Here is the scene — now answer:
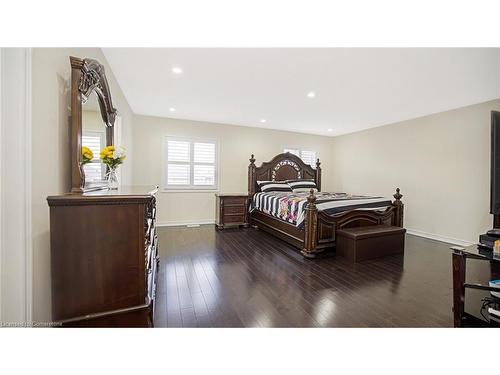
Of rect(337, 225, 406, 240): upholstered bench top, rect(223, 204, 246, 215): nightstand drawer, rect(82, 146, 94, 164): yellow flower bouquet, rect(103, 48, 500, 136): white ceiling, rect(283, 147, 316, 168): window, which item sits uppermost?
rect(103, 48, 500, 136): white ceiling

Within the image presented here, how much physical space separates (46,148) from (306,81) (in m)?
2.82

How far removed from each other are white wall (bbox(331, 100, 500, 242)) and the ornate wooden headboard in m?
1.51

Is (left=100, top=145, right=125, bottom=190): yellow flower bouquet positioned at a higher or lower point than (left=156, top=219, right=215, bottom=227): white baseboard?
higher

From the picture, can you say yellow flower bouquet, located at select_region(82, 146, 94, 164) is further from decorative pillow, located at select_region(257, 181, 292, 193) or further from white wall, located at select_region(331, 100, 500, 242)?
white wall, located at select_region(331, 100, 500, 242)

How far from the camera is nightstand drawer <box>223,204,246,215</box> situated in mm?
4633

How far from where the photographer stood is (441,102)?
3.55 m

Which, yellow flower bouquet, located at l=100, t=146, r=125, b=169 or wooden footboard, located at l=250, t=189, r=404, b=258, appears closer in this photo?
yellow flower bouquet, located at l=100, t=146, r=125, b=169

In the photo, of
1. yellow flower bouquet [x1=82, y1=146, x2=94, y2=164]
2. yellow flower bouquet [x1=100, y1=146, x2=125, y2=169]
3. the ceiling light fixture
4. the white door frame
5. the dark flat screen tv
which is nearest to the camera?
the white door frame

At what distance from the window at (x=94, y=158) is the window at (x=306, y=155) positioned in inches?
186

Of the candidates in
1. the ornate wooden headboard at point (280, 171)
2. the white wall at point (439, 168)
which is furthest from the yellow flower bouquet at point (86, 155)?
the white wall at point (439, 168)

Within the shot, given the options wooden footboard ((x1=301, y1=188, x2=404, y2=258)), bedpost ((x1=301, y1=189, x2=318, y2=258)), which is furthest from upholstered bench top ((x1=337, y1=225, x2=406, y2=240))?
bedpost ((x1=301, y1=189, x2=318, y2=258))

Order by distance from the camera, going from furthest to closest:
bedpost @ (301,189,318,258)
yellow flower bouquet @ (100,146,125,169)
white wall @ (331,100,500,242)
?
white wall @ (331,100,500,242)
bedpost @ (301,189,318,258)
yellow flower bouquet @ (100,146,125,169)

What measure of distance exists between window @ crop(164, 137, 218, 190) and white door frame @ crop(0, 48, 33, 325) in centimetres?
380
